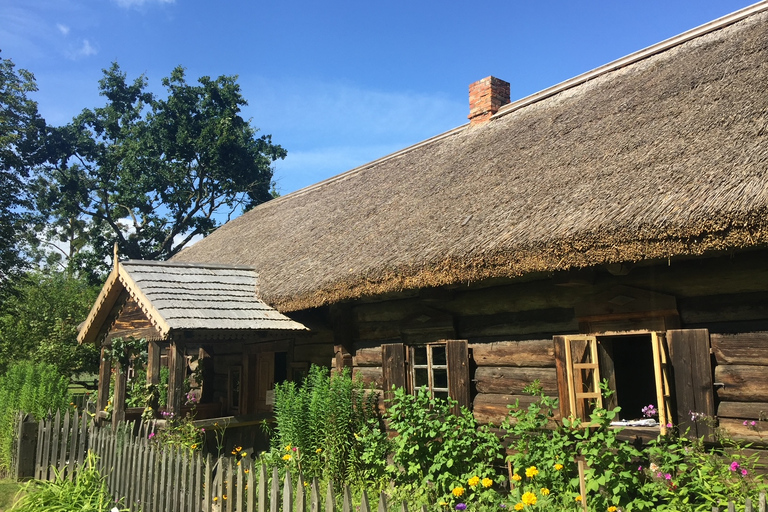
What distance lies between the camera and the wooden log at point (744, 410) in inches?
195

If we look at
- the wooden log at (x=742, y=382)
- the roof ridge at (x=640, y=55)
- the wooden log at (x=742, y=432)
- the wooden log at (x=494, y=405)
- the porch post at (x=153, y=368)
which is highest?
the roof ridge at (x=640, y=55)

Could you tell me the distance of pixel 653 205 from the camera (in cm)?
521

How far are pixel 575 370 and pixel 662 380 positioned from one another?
82 cm

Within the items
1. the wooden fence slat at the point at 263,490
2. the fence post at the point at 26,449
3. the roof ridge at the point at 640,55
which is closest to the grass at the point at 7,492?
the fence post at the point at 26,449

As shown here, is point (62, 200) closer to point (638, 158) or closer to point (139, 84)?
point (139, 84)

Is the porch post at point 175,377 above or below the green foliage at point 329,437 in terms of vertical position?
above

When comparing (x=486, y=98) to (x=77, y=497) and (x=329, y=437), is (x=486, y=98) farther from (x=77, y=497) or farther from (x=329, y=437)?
(x=77, y=497)

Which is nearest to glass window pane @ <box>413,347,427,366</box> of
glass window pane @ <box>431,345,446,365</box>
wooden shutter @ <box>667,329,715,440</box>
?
glass window pane @ <box>431,345,446,365</box>

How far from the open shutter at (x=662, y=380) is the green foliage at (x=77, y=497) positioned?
210 inches

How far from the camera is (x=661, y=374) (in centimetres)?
538

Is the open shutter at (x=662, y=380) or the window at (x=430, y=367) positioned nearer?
the open shutter at (x=662, y=380)

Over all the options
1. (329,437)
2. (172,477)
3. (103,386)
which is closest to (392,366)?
(329,437)

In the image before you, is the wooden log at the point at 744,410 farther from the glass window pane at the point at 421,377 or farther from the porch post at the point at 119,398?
the porch post at the point at 119,398

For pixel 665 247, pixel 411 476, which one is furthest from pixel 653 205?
pixel 411 476
